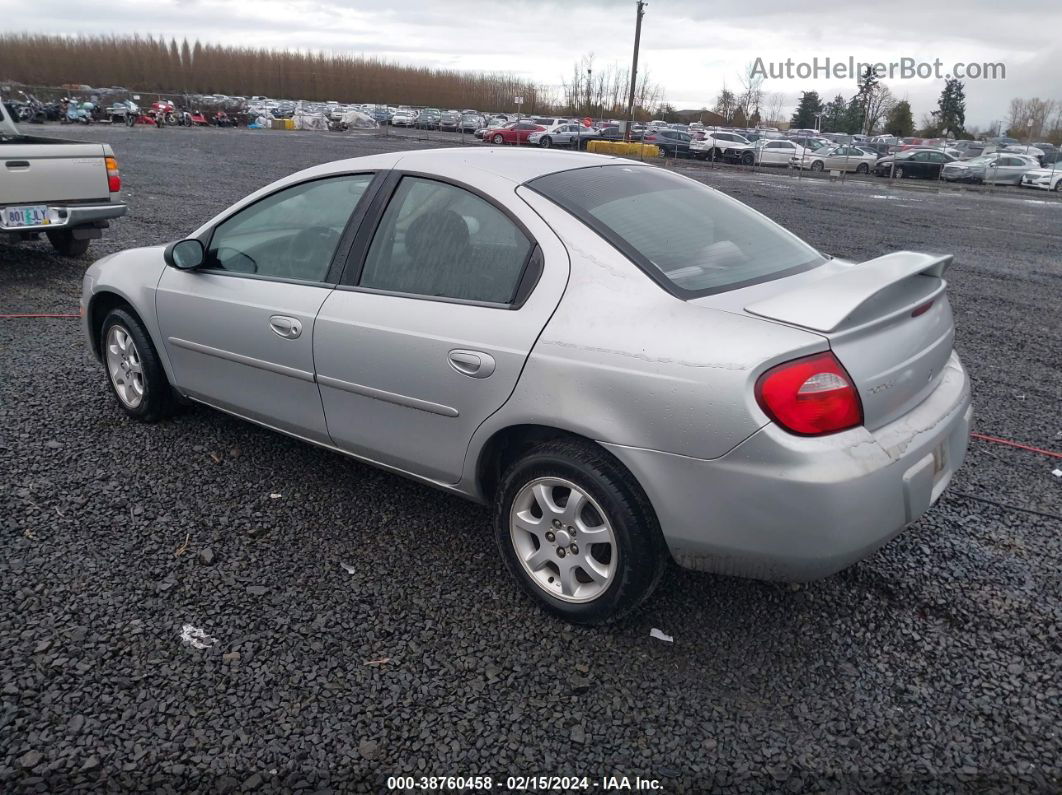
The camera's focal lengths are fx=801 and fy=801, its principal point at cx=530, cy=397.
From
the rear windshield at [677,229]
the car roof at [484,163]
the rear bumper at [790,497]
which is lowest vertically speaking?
the rear bumper at [790,497]

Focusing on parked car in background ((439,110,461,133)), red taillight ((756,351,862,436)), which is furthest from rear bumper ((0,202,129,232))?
parked car in background ((439,110,461,133))

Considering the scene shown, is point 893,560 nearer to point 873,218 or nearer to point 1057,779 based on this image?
point 1057,779

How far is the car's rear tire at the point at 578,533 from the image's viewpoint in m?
2.60

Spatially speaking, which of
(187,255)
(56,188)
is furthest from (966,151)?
(187,255)

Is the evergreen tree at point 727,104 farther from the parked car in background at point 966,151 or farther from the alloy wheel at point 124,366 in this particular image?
the alloy wheel at point 124,366

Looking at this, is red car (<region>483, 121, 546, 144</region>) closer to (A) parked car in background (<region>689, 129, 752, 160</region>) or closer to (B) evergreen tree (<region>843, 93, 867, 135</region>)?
(A) parked car in background (<region>689, 129, 752, 160</region>)

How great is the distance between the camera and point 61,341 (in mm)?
6082

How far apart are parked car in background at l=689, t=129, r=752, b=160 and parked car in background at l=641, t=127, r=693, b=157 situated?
1.08ft

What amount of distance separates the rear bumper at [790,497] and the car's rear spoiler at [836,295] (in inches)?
14.0

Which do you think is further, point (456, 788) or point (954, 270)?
point (954, 270)

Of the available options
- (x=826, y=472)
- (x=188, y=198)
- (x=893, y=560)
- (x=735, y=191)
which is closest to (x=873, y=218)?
(x=735, y=191)

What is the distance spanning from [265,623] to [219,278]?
1.77 m

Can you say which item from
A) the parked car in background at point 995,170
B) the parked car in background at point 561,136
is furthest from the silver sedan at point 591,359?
the parked car in background at point 561,136

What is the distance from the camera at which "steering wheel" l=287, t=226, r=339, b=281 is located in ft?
11.4
